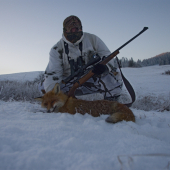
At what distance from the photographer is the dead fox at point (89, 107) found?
2.39m

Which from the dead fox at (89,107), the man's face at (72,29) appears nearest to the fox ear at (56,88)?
the dead fox at (89,107)

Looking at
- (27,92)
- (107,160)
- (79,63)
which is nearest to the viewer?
(107,160)

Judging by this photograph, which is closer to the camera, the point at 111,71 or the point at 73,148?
the point at 73,148

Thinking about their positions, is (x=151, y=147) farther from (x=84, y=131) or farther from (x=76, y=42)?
(x=76, y=42)

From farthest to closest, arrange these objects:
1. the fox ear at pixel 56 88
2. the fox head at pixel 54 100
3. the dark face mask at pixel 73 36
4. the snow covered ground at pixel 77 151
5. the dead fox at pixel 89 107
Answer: the dark face mask at pixel 73 36 → the fox ear at pixel 56 88 → the fox head at pixel 54 100 → the dead fox at pixel 89 107 → the snow covered ground at pixel 77 151

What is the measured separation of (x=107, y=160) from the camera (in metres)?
0.98

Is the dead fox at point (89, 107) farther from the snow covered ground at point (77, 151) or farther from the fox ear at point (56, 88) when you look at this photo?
the snow covered ground at point (77, 151)

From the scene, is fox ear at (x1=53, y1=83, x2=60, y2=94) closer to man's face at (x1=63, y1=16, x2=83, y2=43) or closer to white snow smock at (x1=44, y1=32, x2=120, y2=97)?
white snow smock at (x1=44, y1=32, x2=120, y2=97)

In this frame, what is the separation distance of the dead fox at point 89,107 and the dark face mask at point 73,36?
2.11 meters

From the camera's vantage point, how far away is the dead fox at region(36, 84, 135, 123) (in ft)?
7.85

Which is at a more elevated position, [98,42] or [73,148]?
[98,42]

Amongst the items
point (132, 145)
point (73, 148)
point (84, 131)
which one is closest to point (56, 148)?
point (73, 148)

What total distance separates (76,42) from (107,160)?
4.24m

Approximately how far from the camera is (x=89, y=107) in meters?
2.83
